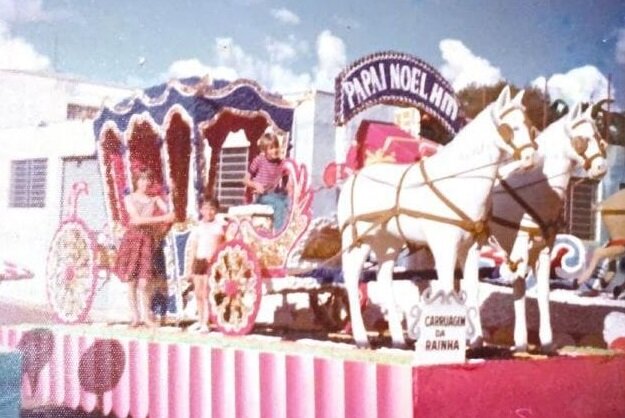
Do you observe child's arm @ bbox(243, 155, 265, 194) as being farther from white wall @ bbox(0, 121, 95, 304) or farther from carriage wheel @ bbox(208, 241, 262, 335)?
white wall @ bbox(0, 121, 95, 304)

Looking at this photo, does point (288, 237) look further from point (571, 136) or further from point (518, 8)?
point (518, 8)

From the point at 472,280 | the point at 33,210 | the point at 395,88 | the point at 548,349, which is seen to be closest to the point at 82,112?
the point at 33,210

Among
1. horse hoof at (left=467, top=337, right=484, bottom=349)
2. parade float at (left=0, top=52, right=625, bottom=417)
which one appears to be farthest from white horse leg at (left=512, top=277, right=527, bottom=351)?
horse hoof at (left=467, top=337, right=484, bottom=349)

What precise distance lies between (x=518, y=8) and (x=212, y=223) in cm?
247

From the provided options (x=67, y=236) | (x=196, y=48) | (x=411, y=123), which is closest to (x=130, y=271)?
(x=67, y=236)

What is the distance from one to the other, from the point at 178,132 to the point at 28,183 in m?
0.70

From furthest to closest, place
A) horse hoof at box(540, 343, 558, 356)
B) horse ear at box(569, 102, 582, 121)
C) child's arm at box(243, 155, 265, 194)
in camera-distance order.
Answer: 1. horse ear at box(569, 102, 582, 121)
2. horse hoof at box(540, 343, 558, 356)
3. child's arm at box(243, 155, 265, 194)

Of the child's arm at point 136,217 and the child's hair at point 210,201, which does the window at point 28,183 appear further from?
the child's hair at point 210,201

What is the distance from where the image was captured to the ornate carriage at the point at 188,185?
3.95 m

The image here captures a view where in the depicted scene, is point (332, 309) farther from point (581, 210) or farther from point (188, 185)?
point (581, 210)

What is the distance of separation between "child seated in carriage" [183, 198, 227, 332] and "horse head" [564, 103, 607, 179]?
2.11m

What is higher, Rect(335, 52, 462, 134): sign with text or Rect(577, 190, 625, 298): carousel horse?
Rect(335, 52, 462, 134): sign with text

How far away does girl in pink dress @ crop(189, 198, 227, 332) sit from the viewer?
4.25 m

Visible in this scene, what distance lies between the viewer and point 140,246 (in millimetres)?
4090
